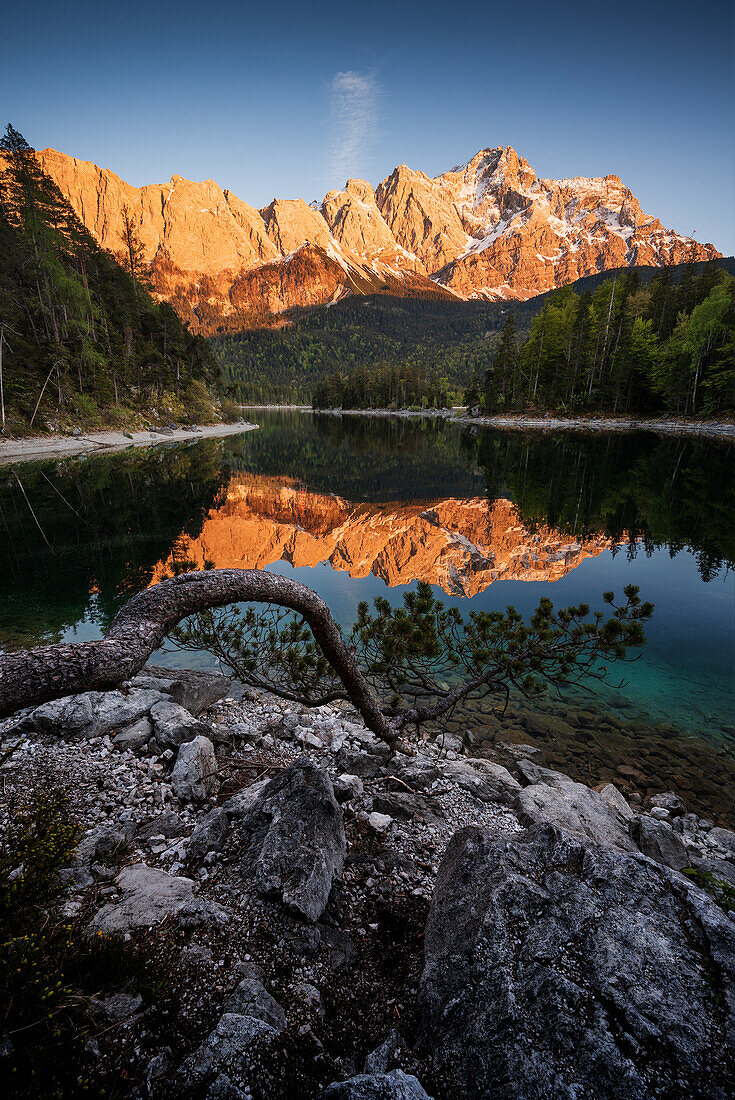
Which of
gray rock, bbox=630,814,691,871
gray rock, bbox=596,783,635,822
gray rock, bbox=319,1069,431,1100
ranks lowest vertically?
gray rock, bbox=596,783,635,822

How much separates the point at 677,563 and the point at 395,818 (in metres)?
17.6

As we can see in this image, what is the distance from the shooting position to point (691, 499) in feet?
81.4

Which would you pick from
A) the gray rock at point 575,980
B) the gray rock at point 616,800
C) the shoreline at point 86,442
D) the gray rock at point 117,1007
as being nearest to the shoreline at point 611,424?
the shoreline at point 86,442

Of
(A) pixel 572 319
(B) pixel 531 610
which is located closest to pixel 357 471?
(B) pixel 531 610

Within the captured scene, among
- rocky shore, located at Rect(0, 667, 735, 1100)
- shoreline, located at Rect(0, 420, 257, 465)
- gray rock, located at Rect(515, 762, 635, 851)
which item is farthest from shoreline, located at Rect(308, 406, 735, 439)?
rocky shore, located at Rect(0, 667, 735, 1100)

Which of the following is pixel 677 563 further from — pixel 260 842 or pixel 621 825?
pixel 260 842

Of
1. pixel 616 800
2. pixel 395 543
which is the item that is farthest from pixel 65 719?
pixel 395 543

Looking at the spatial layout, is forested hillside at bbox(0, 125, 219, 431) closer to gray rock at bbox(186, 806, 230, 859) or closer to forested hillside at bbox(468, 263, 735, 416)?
gray rock at bbox(186, 806, 230, 859)

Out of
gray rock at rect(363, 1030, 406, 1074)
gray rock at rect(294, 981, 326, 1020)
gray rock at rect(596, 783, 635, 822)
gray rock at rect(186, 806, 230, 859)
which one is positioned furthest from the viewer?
gray rock at rect(596, 783, 635, 822)

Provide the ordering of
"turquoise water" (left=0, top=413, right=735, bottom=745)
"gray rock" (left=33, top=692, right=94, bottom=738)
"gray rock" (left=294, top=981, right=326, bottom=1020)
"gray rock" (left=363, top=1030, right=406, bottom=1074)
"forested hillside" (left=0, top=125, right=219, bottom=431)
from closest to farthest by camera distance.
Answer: "gray rock" (left=363, top=1030, right=406, bottom=1074) → "gray rock" (left=294, top=981, right=326, bottom=1020) → "gray rock" (left=33, top=692, right=94, bottom=738) → "turquoise water" (left=0, top=413, right=735, bottom=745) → "forested hillside" (left=0, top=125, right=219, bottom=431)

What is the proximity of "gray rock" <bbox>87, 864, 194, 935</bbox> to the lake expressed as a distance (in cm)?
589

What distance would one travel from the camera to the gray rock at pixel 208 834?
429 cm

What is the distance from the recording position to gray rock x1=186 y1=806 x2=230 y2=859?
4.29 m

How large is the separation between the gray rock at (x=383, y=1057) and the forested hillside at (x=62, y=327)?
5128cm
